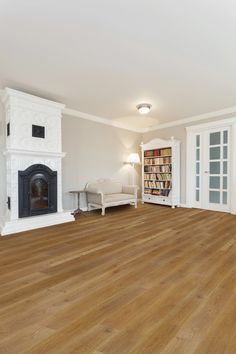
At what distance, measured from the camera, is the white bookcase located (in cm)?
567

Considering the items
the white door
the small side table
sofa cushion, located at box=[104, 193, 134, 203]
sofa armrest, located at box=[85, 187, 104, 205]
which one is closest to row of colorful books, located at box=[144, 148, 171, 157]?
the white door

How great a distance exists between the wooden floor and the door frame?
1.84 metres

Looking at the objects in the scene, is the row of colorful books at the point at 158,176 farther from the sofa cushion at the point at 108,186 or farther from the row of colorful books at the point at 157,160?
the sofa cushion at the point at 108,186

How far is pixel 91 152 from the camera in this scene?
5.43 meters

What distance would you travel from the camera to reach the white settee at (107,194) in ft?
15.8

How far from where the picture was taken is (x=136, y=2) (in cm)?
184

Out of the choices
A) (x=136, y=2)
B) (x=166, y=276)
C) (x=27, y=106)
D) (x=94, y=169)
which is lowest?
(x=166, y=276)

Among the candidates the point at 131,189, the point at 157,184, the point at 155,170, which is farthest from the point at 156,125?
the point at 131,189

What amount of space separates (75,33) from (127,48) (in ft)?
2.13

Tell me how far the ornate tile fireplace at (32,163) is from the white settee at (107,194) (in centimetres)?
89

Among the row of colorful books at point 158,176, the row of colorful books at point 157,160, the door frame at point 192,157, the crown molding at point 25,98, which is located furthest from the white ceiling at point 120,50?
the row of colorful books at point 158,176

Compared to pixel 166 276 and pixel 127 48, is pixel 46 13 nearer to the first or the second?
pixel 127 48

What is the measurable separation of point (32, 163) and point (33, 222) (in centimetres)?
111

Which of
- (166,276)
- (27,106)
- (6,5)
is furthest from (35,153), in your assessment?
(166,276)
